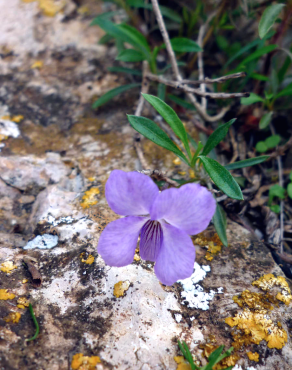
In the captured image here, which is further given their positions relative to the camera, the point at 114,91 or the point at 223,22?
the point at 223,22

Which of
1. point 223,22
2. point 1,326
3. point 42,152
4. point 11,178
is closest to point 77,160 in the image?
point 42,152

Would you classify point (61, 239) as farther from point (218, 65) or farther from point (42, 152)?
point (218, 65)

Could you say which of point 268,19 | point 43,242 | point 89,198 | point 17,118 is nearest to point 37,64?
point 17,118

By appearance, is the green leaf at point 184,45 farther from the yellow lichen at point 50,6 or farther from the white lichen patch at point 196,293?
the white lichen patch at point 196,293

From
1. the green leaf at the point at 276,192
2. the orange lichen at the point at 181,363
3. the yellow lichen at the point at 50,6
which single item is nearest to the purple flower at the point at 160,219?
the orange lichen at the point at 181,363

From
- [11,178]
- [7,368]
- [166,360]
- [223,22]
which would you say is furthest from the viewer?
[223,22]

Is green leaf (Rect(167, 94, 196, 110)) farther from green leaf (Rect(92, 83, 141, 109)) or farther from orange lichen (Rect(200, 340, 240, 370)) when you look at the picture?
orange lichen (Rect(200, 340, 240, 370))
